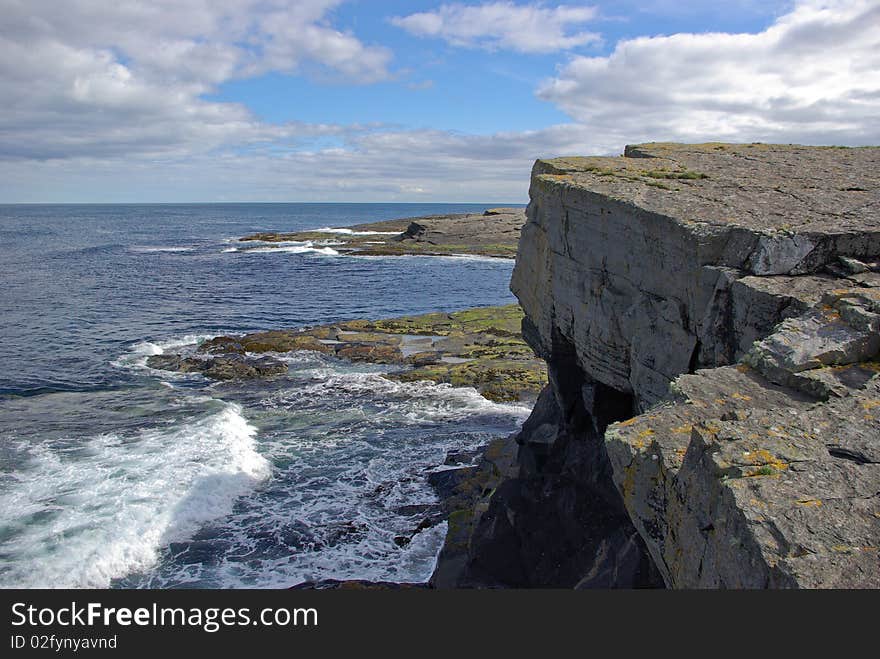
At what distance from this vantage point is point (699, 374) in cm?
789

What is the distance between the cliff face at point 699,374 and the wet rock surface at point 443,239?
80666 millimetres

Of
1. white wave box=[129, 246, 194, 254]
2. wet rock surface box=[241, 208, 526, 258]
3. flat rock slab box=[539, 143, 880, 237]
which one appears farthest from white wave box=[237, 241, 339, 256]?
flat rock slab box=[539, 143, 880, 237]

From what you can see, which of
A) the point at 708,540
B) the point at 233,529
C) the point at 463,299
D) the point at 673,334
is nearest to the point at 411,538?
the point at 233,529

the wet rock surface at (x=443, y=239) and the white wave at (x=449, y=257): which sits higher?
the wet rock surface at (x=443, y=239)

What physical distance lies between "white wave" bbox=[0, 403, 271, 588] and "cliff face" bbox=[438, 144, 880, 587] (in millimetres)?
8469

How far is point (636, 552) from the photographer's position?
12.3 metres

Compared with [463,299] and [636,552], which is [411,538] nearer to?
[636,552]

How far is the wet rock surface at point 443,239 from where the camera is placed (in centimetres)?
10182

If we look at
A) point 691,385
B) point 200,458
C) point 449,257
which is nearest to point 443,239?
point 449,257

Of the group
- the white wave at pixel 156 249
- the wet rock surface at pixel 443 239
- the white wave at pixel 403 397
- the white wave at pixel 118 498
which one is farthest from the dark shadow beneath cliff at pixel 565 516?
the white wave at pixel 156 249

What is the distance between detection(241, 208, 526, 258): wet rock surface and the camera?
101819 mm

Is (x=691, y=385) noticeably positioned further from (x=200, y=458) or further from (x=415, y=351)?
(x=415, y=351)

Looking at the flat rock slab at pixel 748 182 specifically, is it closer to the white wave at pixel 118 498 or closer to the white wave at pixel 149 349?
the white wave at pixel 118 498

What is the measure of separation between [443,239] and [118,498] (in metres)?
97.4
